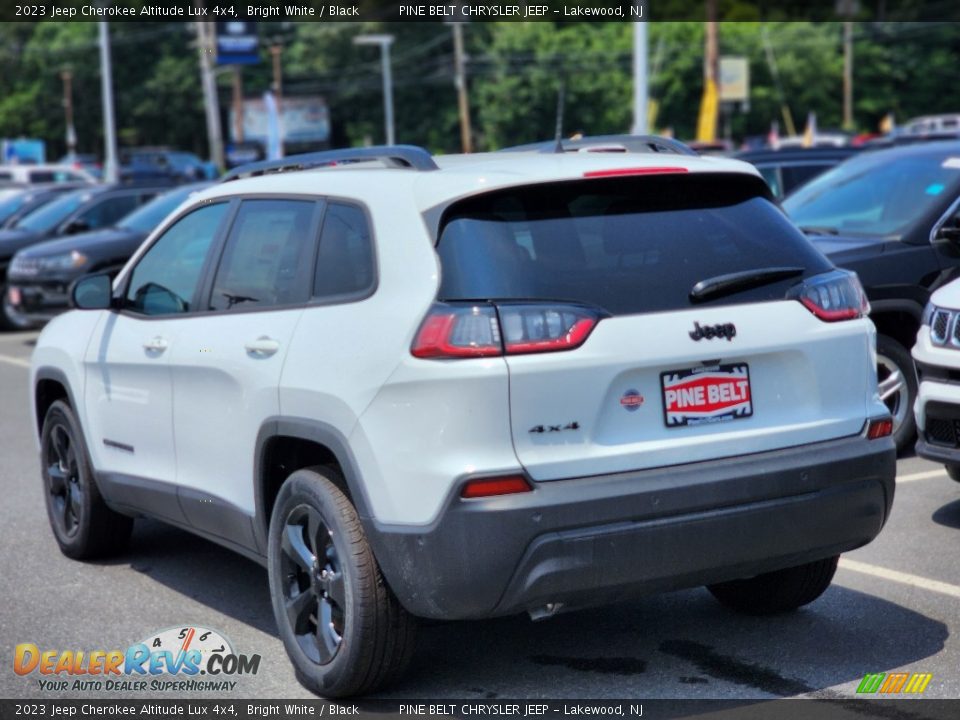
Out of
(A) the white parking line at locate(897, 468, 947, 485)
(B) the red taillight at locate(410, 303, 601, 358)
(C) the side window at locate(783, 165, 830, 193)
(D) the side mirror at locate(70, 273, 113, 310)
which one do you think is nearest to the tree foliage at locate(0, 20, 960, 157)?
(C) the side window at locate(783, 165, 830, 193)

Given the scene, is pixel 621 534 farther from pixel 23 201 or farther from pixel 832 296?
pixel 23 201

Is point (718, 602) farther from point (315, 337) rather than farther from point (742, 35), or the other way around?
point (742, 35)

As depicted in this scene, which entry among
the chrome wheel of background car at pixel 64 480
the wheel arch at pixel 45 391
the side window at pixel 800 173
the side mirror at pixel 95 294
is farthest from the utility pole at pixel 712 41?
the side mirror at pixel 95 294

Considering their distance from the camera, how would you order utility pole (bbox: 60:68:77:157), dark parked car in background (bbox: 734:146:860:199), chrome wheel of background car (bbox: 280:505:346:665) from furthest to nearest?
utility pole (bbox: 60:68:77:157) → dark parked car in background (bbox: 734:146:860:199) → chrome wheel of background car (bbox: 280:505:346:665)

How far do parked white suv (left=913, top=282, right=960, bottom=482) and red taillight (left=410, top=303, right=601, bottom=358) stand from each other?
2.96m

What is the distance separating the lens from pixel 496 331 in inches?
163

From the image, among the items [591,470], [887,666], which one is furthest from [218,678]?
[887,666]

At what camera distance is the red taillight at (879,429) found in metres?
4.73

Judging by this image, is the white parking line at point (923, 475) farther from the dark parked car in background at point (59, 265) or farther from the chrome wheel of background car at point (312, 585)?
the dark parked car in background at point (59, 265)

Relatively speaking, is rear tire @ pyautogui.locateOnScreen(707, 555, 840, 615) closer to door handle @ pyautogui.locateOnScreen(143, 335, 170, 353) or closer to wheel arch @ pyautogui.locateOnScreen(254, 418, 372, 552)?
wheel arch @ pyautogui.locateOnScreen(254, 418, 372, 552)

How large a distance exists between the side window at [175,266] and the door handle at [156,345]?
124 mm

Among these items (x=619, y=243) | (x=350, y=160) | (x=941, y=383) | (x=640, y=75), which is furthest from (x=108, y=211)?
(x=619, y=243)

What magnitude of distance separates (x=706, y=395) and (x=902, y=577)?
6.72ft

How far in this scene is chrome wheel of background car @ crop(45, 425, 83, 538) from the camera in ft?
21.9
